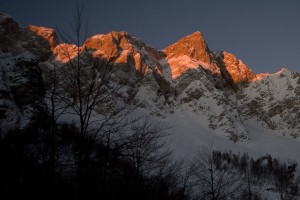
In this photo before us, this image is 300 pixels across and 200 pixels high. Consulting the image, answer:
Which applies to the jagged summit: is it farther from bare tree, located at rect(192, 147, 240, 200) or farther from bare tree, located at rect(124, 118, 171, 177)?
bare tree, located at rect(124, 118, 171, 177)

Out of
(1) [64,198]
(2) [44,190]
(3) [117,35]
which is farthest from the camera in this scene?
(3) [117,35]

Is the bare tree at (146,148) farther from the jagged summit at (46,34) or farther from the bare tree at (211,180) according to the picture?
the jagged summit at (46,34)

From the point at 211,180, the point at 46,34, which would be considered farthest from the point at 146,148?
the point at 46,34

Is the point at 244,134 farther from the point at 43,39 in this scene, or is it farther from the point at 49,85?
the point at 49,85

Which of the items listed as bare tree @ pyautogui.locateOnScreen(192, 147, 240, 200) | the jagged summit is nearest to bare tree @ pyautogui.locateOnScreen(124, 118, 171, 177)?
bare tree @ pyautogui.locateOnScreen(192, 147, 240, 200)

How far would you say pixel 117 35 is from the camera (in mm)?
189125

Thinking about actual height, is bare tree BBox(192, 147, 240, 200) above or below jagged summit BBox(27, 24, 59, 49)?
below

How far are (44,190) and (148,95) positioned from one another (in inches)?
6519

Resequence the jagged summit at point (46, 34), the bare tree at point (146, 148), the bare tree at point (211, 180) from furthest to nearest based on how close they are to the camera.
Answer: the jagged summit at point (46, 34), the bare tree at point (211, 180), the bare tree at point (146, 148)

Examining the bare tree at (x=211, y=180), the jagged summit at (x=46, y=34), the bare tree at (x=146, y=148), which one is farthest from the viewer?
the jagged summit at (x=46, y=34)

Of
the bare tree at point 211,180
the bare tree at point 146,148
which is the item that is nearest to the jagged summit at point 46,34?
the bare tree at point 211,180

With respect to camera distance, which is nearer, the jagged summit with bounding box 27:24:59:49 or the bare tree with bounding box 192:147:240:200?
the bare tree with bounding box 192:147:240:200

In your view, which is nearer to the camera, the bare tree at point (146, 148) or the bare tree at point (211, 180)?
the bare tree at point (146, 148)

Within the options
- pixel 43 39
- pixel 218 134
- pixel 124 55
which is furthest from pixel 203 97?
pixel 43 39
